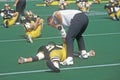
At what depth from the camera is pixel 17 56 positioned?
11.2 metres

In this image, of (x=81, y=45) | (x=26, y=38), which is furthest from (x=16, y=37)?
(x=81, y=45)

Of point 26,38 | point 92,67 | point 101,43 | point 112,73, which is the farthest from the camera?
point 26,38

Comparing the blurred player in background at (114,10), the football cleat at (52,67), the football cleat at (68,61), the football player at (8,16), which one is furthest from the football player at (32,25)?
the blurred player in background at (114,10)

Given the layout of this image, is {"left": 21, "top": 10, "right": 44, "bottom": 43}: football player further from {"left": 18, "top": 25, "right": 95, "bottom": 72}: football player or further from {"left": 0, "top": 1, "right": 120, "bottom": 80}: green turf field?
{"left": 18, "top": 25, "right": 95, "bottom": 72}: football player

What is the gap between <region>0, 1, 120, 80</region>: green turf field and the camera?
29.2ft

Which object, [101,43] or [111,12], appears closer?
[101,43]

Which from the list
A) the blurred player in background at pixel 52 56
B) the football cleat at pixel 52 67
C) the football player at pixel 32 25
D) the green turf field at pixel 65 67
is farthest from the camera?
the football player at pixel 32 25

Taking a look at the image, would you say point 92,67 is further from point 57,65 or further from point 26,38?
point 26,38

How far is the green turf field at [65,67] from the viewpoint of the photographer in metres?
8.89

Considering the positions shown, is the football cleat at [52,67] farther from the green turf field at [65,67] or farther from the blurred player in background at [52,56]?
the green turf field at [65,67]

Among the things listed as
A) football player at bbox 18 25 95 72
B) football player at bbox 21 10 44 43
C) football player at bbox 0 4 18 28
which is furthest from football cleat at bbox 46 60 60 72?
football player at bbox 0 4 18 28

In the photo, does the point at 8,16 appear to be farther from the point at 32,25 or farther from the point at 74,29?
the point at 74,29

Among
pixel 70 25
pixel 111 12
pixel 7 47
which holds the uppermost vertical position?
pixel 70 25

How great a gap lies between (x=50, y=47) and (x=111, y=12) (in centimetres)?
1053
